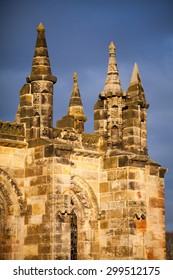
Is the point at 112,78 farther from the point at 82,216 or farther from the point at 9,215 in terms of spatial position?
the point at 9,215

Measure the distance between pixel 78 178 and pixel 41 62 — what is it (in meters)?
4.57

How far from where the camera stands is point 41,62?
3384 centimetres

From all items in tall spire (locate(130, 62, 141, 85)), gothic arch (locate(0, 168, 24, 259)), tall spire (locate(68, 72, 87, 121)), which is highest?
tall spire (locate(130, 62, 141, 85))

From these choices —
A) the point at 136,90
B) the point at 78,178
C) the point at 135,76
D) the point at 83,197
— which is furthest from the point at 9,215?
the point at 135,76

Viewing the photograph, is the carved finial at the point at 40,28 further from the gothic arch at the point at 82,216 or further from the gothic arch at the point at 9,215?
the gothic arch at the point at 82,216

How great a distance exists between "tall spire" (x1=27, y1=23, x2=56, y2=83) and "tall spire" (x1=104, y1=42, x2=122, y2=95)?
3018mm

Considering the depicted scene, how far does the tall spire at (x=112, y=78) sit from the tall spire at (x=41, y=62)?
302 centimetres

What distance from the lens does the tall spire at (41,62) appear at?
33656 millimetres

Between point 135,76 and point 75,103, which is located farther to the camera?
point 135,76

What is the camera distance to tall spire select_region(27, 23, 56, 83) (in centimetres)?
3366

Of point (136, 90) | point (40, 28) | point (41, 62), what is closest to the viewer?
point (41, 62)

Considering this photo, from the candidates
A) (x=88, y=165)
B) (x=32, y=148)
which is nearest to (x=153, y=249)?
(x=88, y=165)

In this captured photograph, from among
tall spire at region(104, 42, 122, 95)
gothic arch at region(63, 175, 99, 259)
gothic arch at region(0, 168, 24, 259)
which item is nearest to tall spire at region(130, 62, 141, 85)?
tall spire at region(104, 42, 122, 95)

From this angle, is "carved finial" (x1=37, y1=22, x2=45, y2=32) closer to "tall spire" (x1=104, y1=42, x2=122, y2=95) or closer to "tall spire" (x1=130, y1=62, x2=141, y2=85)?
"tall spire" (x1=104, y1=42, x2=122, y2=95)
